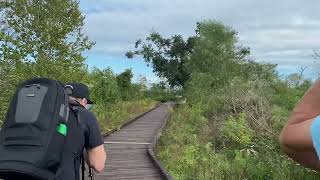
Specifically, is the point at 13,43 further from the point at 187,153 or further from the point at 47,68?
the point at 187,153

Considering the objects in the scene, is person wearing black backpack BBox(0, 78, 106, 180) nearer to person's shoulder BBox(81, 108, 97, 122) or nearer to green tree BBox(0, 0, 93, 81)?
person's shoulder BBox(81, 108, 97, 122)

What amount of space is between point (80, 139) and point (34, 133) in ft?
2.01

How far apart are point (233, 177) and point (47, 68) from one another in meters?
6.47

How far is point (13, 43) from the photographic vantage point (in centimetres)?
1189

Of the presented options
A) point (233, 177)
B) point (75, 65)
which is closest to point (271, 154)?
point (233, 177)

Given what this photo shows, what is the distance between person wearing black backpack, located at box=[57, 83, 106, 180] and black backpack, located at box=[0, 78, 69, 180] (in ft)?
0.91

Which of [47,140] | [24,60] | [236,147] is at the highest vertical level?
[24,60]

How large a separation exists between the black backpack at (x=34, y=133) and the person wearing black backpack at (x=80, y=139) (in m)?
0.28

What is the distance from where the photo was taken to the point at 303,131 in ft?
4.07

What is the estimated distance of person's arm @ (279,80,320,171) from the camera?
125 cm

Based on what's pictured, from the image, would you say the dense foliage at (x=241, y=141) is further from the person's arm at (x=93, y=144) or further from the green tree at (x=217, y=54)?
the green tree at (x=217, y=54)

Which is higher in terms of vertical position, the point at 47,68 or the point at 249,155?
the point at 47,68

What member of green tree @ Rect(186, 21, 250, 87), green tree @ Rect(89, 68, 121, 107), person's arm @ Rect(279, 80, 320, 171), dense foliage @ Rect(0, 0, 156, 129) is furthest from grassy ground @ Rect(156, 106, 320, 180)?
green tree @ Rect(186, 21, 250, 87)

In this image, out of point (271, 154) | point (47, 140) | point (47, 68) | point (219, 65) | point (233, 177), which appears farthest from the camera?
point (219, 65)
